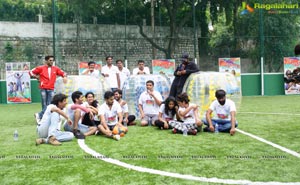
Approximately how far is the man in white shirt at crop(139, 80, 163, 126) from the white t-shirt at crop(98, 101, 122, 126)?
43.6 inches

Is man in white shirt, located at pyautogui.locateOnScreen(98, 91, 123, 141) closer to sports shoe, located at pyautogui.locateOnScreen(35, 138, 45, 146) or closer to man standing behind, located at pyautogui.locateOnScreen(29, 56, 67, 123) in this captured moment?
sports shoe, located at pyautogui.locateOnScreen(35, 138, 45, 146)

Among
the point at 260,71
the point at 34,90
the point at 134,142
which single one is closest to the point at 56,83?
the point at 134,142

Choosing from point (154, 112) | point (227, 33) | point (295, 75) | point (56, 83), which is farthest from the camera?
point (227, 33)

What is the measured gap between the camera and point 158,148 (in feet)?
17.5

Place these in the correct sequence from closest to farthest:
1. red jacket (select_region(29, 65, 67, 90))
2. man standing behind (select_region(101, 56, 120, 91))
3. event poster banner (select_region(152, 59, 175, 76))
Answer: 1. red jacket (select_region(29, 65, 67, 90))
2. man standing behind (select_region(101, 56, 120, 91))
3. event poster banner (select_region(152, 59, 175, 76))

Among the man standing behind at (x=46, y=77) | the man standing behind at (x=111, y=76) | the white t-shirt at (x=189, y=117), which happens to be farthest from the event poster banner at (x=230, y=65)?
the white t-shirt at (x=189, y=117)

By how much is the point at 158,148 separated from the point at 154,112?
2.54 metres

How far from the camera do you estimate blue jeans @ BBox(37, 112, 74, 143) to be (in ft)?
19.0

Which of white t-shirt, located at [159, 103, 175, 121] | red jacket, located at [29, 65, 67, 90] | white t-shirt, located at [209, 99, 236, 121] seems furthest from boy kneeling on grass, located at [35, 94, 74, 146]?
red jacket, located at [29, 65, 67, 90]

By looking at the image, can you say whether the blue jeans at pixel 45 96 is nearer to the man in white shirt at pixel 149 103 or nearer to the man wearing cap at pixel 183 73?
the man in white shirt at pixel 149 103

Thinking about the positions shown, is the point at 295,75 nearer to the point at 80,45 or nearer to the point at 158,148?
the point at 158,148

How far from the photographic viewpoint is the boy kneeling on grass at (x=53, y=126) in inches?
226

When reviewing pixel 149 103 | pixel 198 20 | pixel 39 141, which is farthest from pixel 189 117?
pixel 198 20

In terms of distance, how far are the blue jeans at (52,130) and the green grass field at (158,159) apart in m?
0.19
